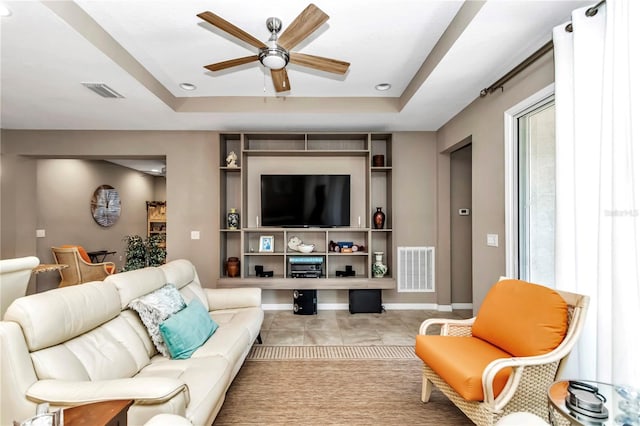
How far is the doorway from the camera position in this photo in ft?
14.9

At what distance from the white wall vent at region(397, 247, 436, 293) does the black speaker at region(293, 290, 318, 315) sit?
1294 mm

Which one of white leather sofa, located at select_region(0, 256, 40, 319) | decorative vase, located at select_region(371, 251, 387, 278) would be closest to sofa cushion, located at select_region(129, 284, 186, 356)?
white leather sofa, located at select_region(0, 256, 40, 319)

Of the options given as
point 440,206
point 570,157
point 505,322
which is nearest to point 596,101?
point 570,157

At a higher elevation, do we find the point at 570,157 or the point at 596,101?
the point at 596,101

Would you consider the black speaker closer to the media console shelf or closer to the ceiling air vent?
the media console shelf

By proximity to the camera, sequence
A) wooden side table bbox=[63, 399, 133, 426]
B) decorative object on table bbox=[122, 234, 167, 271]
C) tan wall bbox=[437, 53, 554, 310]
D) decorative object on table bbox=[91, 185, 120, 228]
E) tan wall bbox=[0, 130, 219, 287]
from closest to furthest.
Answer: wooden side table bbox=[63, 399, 133, 426] → tan wall bbox=[437, 53, 554, 310] → decorative object on table bbox=[122, 234, 167, 271] → tan wall bbox=[0, 130, 219, 287] → decorative object on table bbox=[91, 185, 120, 228]

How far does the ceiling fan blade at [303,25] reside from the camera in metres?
1.73

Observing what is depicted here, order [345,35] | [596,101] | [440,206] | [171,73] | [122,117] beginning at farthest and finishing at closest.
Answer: [440,206] → [122,117] → [171,73] → [345,35] → [596,101]

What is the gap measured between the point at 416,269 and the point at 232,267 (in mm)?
2682

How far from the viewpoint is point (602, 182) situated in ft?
5.33

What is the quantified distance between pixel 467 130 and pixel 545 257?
1.71 m

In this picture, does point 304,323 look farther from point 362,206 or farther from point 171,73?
point 171,73

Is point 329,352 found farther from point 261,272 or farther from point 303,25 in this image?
point 303,25

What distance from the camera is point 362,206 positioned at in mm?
4602
